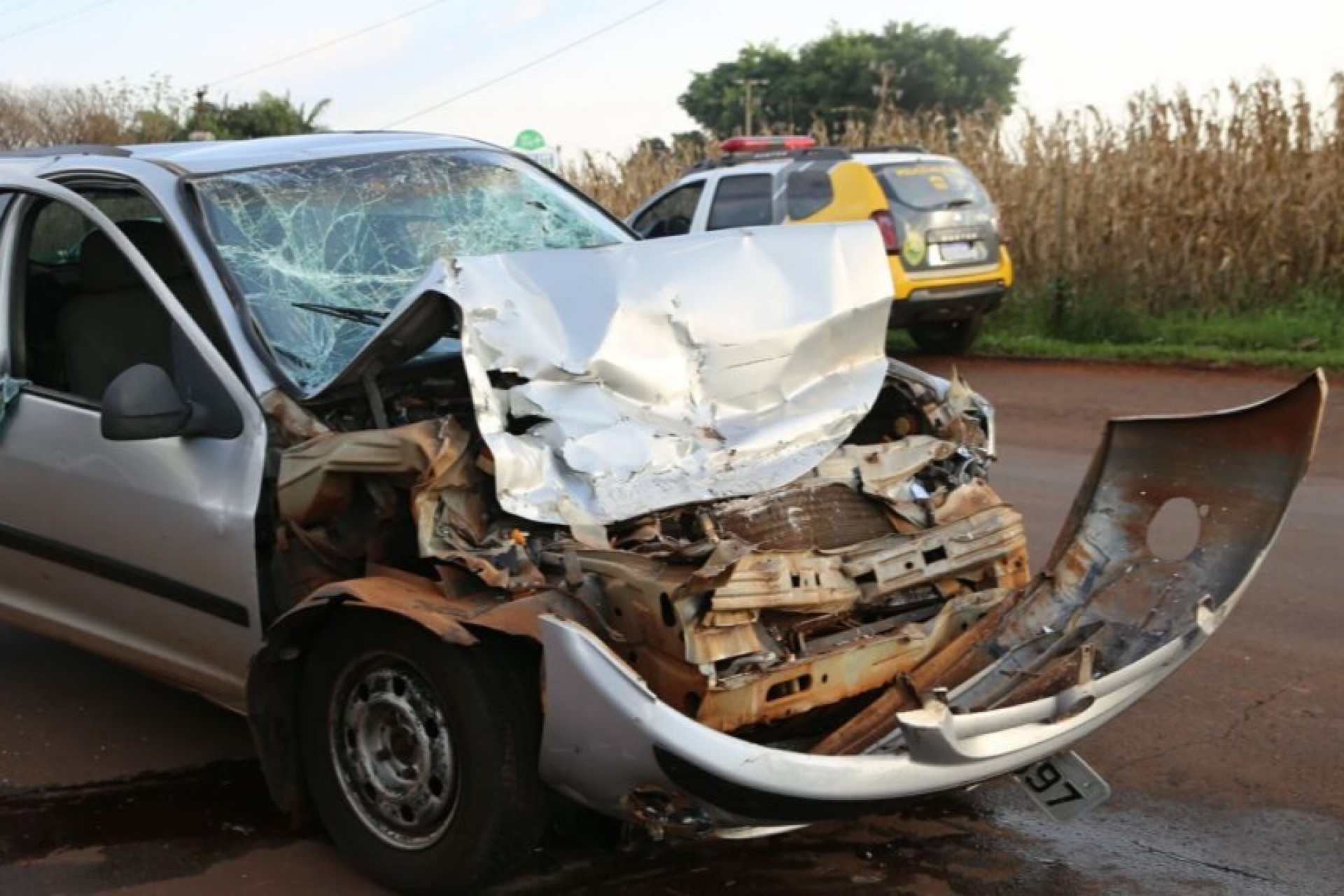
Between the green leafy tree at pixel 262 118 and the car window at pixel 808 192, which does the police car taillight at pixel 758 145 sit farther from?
the green leafy tree at pixel 262 118

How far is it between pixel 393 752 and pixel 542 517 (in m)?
0.69

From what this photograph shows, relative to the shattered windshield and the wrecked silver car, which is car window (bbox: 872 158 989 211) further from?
the wrecked silver car

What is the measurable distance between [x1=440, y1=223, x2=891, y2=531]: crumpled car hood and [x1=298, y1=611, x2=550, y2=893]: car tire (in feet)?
1.48

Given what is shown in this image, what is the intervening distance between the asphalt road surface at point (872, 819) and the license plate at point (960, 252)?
8.39 m

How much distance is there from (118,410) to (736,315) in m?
1.74

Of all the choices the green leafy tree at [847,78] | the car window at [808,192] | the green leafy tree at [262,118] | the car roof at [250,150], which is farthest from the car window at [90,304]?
the green leafy tree at [847,78]

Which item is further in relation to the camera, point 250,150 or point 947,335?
point 947,335

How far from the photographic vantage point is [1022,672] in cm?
393

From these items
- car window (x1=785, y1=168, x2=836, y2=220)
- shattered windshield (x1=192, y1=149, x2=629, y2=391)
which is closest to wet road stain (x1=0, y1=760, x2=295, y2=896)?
shattered windshield (x1=192, y1=149, x2=629, y2=391)

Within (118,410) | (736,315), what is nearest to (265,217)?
(118,410)

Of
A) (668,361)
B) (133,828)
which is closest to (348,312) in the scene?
(668,361)

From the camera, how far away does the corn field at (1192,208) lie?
49.1 ft

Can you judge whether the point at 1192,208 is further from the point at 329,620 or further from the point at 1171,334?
Answer: the point at 329,620

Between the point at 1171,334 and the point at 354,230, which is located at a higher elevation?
the point at 354,230
